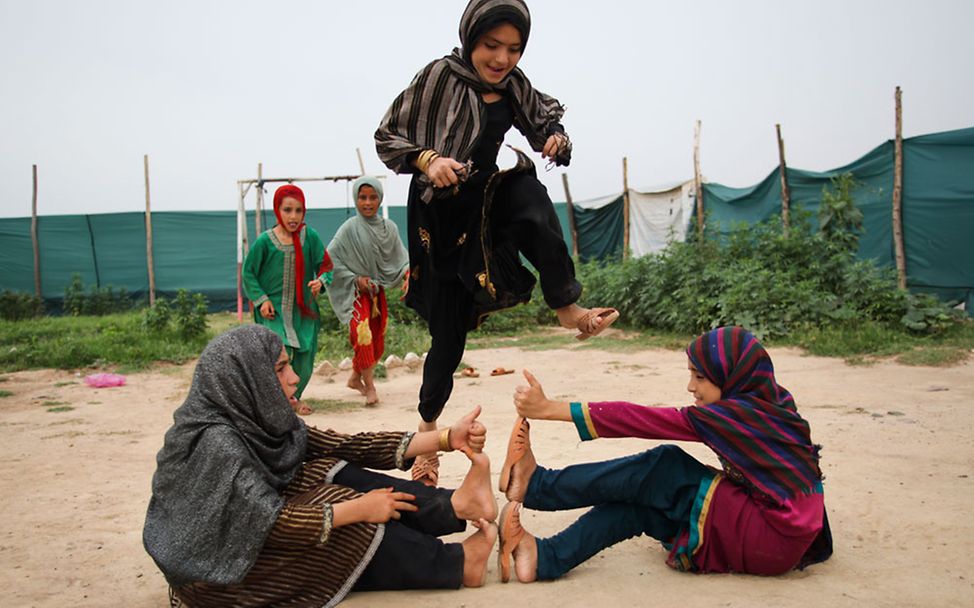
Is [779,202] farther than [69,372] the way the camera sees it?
Yes

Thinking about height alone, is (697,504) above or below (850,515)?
above

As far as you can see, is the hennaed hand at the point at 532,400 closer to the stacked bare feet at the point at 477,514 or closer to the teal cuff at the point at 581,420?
the teal cuff at the point at 581,420

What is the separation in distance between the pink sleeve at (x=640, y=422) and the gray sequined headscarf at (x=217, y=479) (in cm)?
110

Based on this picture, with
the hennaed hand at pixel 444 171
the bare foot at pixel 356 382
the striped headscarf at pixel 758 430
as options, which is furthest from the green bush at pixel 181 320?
the striped headscarf at pixel 758 430

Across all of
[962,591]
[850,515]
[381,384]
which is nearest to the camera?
[962,591]

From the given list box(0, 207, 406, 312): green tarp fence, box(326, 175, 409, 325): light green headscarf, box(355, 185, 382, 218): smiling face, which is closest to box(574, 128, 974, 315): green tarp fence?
box(326, 175, 409, 325): light green headscarf

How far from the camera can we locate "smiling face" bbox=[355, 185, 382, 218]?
6.97 metres

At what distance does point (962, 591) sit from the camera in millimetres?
2451

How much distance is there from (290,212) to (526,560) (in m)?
4.33

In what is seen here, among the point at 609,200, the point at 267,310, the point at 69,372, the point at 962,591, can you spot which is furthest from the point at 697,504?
the point at 609,200

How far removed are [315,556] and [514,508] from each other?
0.73 meters

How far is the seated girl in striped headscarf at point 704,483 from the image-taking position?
260 cm

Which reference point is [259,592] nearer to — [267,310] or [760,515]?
[760,515]

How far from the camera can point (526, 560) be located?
2.74m
